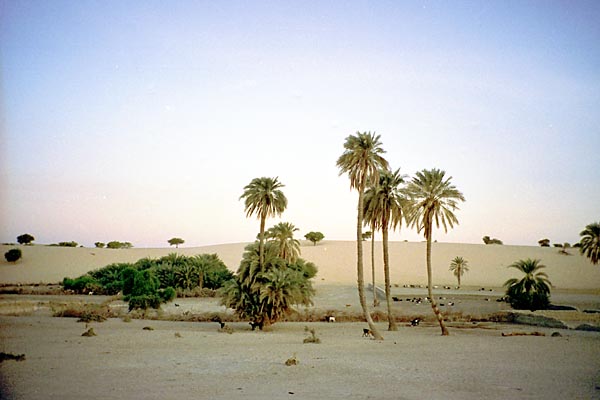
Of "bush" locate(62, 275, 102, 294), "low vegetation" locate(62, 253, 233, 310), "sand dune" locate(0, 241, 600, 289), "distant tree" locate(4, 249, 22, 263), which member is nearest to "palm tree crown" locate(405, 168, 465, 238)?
"low vegetation" locate(62, 253, 233, 310)

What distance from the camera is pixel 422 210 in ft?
103

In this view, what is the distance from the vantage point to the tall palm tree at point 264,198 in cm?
3437

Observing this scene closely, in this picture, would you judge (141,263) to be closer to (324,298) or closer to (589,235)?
(324,298)

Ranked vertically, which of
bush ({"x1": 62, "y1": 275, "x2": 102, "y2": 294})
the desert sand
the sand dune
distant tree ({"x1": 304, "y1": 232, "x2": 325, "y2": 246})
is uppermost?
distant tree ({"x1": 304, "y1": 232, "x2": 325, "y2": 246})

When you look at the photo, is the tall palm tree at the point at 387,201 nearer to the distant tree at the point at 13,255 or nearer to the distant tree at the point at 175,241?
the distant tree at the point at 13,255

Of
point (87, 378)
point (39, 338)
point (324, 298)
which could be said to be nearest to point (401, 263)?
point (324, 298)

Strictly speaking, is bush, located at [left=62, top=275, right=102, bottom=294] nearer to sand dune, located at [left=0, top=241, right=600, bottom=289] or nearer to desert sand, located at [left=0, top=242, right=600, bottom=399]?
desert sand, located at [left=0, top=242, right=600, bottom=399]

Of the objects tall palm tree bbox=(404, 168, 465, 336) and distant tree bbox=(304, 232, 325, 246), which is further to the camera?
distant tree bbox=(304, 232, 325, 246)

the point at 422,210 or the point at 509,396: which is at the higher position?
the point at 422,210

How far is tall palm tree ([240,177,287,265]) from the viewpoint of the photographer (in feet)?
113

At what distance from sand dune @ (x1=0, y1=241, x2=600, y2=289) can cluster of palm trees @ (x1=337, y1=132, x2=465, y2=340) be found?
224ft

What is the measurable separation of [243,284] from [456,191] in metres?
14.2

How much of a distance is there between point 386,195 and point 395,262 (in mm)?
93184

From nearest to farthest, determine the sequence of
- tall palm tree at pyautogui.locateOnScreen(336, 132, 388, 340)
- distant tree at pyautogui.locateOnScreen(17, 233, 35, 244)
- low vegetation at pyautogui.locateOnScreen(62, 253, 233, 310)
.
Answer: tall palm tree at pyautogui.locateOnScreen(336, 132, 388, 340), low vegetation at pyautogui.locateOnScreen(62, 253, 233, 310), distant tree at pyautogui.locateOnScreen(17, 233, 35, 244)
